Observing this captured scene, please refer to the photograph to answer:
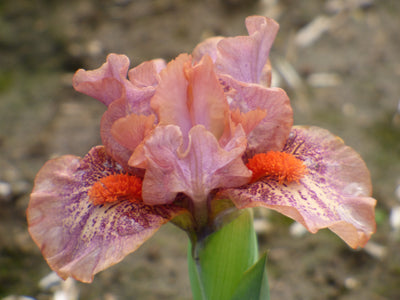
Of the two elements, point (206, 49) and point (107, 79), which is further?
point (206, 49)

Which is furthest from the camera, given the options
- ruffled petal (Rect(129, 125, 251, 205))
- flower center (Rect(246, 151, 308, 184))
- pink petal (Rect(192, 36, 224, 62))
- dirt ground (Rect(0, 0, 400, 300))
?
dirt ground (Rect(0, 0, 400, 300))

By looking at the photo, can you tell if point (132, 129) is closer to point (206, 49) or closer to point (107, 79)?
point (107, 79)

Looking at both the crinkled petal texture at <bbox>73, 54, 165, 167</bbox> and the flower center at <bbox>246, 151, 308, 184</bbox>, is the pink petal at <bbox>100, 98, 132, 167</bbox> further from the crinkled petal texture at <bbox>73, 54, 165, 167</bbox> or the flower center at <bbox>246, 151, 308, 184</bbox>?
the flower center at <bbox>246, 151, 308, 184</bbox>

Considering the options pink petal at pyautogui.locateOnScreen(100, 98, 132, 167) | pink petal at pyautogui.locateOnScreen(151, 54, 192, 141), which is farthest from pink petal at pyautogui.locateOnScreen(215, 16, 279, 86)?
pink petal at pyautogui.locateOnScreen(100, 98, 132, 167)

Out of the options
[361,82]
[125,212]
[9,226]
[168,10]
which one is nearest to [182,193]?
[125,212]

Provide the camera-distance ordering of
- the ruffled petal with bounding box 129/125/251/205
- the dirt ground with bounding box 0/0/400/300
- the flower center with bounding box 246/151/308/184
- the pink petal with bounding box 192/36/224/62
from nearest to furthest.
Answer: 1. the ruffled petal with bounding box 129/125/251/205
2. the flower center with bounding box 246/151/308/184
3. the pink petal with bounding box 192/36/224/62
4. the dirt ground with bounding box 0/0/400/300

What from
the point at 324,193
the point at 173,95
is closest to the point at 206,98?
the point at 173,95

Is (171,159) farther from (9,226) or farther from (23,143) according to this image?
(23,143)
